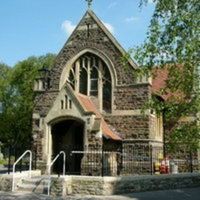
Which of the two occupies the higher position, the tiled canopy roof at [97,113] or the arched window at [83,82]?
the arched window at [83,82]

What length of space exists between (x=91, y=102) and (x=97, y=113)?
3.78 feet

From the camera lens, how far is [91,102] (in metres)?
26.3

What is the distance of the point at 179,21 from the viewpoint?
16.0 metres

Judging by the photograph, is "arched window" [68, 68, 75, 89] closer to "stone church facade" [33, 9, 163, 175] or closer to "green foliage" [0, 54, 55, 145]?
"stone church facade" [33, 9, 163, 175]

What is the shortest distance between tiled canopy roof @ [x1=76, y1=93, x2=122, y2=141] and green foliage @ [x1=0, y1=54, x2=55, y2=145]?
19.0 metres

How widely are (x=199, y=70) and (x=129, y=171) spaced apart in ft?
32.1

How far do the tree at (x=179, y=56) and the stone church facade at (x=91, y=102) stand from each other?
713cm

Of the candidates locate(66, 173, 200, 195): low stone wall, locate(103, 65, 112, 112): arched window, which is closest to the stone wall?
locate(103, 65, 112, 112): arched window

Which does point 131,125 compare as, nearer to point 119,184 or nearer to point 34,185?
point 119,184

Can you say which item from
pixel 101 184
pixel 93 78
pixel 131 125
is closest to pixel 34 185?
pixel 101 184

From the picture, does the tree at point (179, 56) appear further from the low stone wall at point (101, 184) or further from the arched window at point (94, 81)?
the arched window at point (94, 81)

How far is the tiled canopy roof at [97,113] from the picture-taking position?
78.4 ft

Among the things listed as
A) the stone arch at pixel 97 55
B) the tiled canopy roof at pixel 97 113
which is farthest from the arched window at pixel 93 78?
the tiled canopy roof at pixel 97 113

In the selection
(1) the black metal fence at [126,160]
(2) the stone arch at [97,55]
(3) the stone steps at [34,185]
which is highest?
(2) the stone arch at [97,55]
